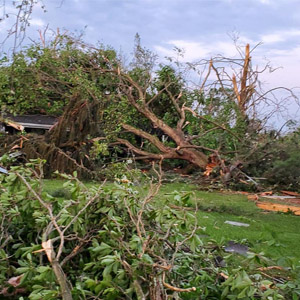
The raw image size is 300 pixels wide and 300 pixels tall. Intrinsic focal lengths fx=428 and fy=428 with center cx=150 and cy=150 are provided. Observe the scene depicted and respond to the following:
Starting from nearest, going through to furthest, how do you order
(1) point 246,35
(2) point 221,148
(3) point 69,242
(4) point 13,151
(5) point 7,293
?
(5) point 7,293, (3) point 69,242, (4) point 13,151, (2) point 221,148, (1) point 246,35

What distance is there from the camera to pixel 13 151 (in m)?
11.3

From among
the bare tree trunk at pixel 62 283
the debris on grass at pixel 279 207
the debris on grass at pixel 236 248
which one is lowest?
the debris on grass at pixel 279 207

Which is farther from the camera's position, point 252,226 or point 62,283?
point 252,226

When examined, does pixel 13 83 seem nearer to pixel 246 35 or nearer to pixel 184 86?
pixel 184 86

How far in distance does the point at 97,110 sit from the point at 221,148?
153 inches

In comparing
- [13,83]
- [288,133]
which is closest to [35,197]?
[288,133]

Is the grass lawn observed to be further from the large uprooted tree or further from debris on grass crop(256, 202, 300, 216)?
the large uprooted tree

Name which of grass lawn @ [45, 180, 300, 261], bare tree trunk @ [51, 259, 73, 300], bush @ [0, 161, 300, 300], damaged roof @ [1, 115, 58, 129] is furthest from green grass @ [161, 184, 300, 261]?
damaged roof @ [1, 115, 58, 129]

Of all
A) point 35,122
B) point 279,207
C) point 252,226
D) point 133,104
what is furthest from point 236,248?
point 35,122

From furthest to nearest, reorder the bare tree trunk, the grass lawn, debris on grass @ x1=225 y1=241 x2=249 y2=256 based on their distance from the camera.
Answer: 1. the grass lawn
2. debris on grass @ x1=225 y1=241 x2=249 y2=256
3. the bare tree trunk

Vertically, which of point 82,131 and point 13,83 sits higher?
point 13,83

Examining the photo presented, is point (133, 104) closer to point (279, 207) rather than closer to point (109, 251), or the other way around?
point (279, 207)

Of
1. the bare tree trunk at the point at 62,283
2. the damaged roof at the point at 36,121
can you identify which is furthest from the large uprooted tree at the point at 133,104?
the bare tree trunk at the point at 62,283

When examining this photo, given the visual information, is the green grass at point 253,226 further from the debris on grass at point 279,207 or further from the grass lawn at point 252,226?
the debris on grass at point 279,207
